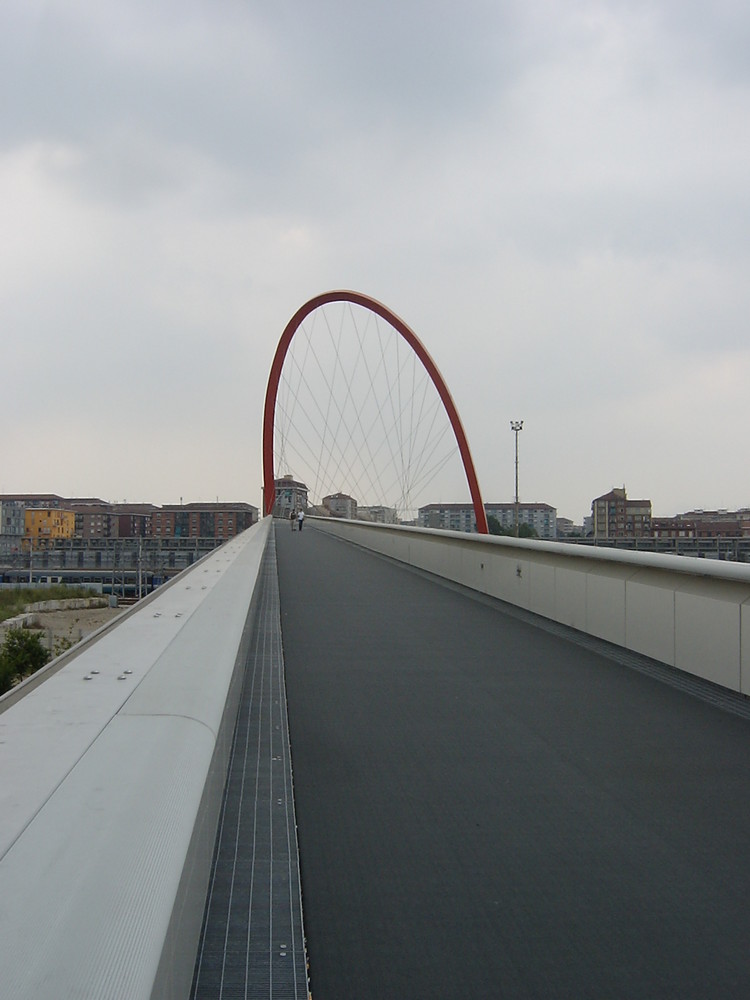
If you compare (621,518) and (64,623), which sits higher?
(621,518)

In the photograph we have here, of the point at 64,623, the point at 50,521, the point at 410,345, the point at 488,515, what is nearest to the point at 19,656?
the point at 64,623

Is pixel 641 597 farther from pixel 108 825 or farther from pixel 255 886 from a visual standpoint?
pixel 108 825

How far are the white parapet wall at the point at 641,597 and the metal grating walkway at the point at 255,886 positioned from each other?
2789 mm

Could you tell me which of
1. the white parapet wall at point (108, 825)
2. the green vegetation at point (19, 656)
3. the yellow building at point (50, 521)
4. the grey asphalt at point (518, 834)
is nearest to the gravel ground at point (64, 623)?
the green vegetation at point (19, 656)

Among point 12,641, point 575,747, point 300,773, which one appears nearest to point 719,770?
point 575,747

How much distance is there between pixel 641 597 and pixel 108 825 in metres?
5.32

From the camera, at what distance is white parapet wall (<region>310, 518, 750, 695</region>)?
198 inches

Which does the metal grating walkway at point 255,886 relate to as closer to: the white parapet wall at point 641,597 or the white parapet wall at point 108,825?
the white parapet wall at point 108,825

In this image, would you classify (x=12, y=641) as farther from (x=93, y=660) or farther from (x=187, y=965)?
(x=187, y=965)

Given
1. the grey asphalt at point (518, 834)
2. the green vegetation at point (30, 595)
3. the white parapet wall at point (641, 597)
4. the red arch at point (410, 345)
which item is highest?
the red arch at point (410, 345)

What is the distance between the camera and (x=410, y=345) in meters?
51.5

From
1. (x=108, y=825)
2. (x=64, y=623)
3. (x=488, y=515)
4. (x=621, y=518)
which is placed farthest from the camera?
(x=488, y=515)

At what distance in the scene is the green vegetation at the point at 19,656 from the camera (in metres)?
18.4

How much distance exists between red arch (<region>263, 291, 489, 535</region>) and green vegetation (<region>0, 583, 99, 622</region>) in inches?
893
